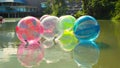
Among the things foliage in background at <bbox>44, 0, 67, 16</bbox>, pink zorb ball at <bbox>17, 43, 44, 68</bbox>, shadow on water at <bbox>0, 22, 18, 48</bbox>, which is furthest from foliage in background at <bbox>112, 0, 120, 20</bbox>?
pink zorb ball at <bbox>17, 43, 44, 68</bbox>

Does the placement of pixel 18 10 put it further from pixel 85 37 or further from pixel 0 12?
pixel 85 37

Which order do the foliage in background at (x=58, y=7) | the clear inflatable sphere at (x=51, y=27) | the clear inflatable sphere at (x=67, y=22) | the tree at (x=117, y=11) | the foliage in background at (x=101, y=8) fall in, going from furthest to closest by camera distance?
the foliage in background at (x=58, y=7), the foliage in background at (x=101, y=8), the tree at (x=117, y=11), the clear inflatable sphere at (x=67, y=22), the clear inflatable sphere at (x=51, y=27)

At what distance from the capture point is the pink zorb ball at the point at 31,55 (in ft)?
33.7

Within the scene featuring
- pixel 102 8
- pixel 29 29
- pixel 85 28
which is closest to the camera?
pixel 29 29

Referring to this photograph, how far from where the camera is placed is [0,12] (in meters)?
82.4

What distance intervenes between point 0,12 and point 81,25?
232 ft

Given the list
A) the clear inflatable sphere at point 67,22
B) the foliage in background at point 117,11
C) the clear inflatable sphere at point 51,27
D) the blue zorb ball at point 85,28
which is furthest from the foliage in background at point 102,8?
the blue zorb ball at point 85,28

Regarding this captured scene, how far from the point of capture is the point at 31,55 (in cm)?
1157

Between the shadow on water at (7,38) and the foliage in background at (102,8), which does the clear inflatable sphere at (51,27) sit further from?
the foliage in background at (102,8)

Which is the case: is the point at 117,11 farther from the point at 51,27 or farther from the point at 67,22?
the point at 51,27

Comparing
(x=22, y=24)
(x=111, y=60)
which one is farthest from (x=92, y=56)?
(x=22, y=24)

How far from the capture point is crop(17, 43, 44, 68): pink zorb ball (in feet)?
33.7

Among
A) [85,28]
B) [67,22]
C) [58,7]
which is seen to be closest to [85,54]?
[85,28]

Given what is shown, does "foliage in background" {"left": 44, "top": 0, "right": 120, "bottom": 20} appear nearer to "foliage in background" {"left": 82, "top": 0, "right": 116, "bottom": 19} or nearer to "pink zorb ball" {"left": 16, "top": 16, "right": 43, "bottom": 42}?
"foliage in background" {"left": 82, "top": 0, "right": 116, "bottom": 19}
